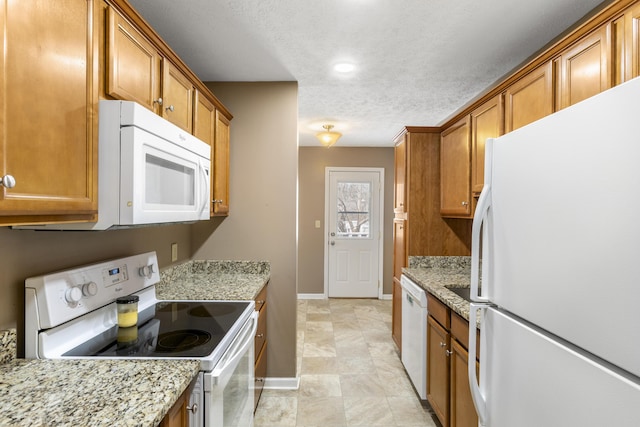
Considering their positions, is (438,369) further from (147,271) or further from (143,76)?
(143,76)

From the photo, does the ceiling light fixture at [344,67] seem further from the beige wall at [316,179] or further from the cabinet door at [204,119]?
the beige wall at [316,179]

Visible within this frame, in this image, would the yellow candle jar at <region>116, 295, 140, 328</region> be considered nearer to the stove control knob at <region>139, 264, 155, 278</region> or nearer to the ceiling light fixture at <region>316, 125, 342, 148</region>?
the stove control knob at <region>139, 264, 155, 278</region>

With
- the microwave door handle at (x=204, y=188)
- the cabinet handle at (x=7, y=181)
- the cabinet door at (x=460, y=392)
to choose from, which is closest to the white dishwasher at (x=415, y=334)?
the cabinet door at (x=460, y=392)

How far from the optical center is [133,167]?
45.1 inches

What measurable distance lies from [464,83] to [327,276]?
3.53 metres

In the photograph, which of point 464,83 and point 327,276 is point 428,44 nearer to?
point 464,83

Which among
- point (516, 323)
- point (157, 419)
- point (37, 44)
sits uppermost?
point (37, 44)

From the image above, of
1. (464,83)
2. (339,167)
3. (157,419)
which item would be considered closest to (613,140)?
(157,419)

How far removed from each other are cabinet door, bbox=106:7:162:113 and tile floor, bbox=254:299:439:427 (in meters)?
2.05

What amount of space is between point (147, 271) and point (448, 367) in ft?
5.78

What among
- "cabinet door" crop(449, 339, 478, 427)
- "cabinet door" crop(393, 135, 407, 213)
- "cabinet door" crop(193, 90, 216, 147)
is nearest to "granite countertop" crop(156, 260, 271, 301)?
"cabinet door" crop(193, 90, 216, 147)

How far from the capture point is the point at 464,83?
8.63ft

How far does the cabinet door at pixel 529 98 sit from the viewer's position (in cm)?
162

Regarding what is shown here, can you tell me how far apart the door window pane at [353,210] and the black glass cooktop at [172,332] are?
11.8 feet
